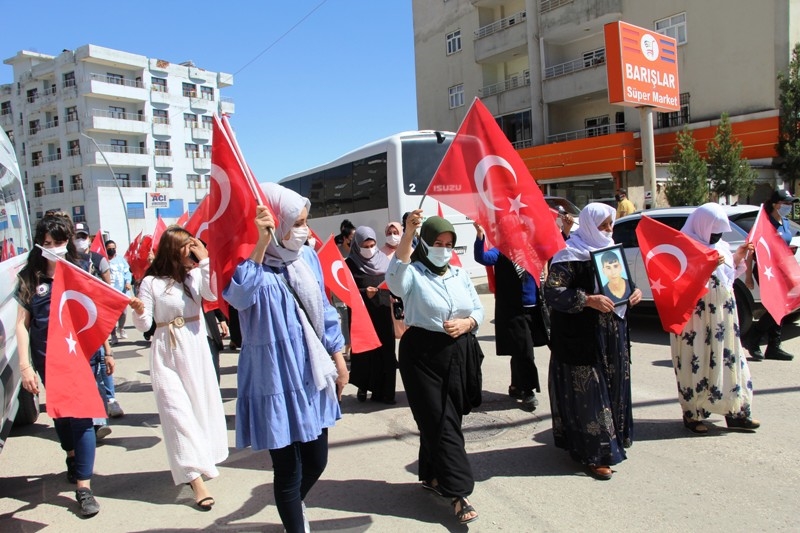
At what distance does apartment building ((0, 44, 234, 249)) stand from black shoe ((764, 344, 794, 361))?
174 ft

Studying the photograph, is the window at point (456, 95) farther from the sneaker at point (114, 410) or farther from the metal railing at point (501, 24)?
the sneaker at point (114, 410)

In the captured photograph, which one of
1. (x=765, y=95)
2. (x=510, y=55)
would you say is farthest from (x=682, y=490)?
(x=510, y=55)

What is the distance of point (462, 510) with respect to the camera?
11.4 feet

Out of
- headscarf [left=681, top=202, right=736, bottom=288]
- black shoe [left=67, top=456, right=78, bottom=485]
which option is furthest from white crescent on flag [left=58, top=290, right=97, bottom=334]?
headscarf [left=681, top=202, right=736, bottom=288]

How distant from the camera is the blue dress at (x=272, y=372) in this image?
2941 millimetres

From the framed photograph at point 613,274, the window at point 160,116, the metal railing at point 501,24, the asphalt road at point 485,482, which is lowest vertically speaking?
the asphalt road at point 485,482

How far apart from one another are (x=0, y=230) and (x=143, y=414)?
251 centimetres

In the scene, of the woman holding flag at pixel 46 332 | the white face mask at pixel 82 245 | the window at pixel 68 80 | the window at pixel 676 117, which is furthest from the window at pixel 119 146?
the woman holding flag at pixel 46 332

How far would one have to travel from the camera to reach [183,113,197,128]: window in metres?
61.9

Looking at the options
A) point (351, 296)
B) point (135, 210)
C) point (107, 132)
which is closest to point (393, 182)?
point (351, 296)

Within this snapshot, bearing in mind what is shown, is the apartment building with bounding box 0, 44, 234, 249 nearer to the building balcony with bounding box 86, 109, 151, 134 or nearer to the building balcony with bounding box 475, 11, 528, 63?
the building balcony with bounding box 86, 109, 151, 134

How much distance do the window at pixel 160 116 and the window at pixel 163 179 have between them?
201 inches

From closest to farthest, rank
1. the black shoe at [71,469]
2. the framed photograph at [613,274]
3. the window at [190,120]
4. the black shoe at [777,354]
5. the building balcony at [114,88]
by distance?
the framed photograph at [613,274] < the black shoe at [71,469] < the black shoe at [777,354] < the building balcony at [114,88] < the window at [190,120]

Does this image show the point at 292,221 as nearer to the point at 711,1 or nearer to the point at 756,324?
the point at 756,324
